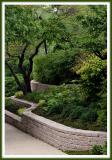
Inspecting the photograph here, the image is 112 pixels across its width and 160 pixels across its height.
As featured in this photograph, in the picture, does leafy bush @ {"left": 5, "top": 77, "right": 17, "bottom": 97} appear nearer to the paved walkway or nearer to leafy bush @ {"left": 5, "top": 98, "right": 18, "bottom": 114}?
leafy bush @ {"left": 5, "top": 98, "right": 18, "bottom": 114}

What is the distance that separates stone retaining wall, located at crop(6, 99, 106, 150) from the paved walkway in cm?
18

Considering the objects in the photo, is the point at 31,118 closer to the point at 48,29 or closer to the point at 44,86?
the point at 48,29

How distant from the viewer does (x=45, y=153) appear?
34.5ft

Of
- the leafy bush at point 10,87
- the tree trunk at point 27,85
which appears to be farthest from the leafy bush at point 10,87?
the tree trunk at point 27,85

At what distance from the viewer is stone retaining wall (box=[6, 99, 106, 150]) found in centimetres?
1037

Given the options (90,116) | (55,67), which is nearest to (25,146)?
(90,116)

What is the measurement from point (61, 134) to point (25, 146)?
1024 millimetres

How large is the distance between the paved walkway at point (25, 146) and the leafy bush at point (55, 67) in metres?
4.47

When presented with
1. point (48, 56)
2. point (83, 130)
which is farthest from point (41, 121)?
point (48, 56)

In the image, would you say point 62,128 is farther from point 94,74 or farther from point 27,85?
point 27,85

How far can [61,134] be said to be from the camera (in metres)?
10.9

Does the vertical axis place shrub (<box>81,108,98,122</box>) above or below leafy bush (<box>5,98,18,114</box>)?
above

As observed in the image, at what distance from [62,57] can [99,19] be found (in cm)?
503

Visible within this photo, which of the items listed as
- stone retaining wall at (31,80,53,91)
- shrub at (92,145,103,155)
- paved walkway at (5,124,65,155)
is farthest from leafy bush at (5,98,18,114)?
shrub at (92,145,103,155)
